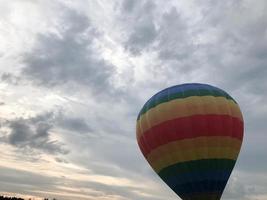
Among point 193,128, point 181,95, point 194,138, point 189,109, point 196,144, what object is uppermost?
point 181,95

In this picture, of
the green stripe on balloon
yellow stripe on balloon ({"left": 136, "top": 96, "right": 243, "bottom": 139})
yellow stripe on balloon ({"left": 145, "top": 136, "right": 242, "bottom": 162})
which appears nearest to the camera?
yellow stripe on balloon ({"left": 145, "top": 136, "right": 242, "bottom": 162})

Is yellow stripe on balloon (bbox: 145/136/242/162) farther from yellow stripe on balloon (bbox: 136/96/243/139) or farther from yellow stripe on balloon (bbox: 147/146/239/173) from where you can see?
yellow stripe on balloon (bbox: 136/96/243/139)

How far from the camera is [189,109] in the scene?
147 ft

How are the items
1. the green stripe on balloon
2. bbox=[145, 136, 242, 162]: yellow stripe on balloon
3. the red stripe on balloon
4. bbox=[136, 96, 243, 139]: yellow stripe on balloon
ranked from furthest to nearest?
1. the green stripe on balloon
2. bbox=[136, 96, 243, 139]: yellow stripe on balloon
3. the red stripe on balloon
4. bbox=[145, 136, 242, 162]: yellow stripe on balloon

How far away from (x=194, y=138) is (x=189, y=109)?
9.88 feet

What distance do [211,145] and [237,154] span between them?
4.62m

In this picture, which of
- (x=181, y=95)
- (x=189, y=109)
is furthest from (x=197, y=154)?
(x=181, y=95)

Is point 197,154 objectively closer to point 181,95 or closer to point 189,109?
point 189,109

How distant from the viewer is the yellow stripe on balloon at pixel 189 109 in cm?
4488

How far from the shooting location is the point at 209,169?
44.4m

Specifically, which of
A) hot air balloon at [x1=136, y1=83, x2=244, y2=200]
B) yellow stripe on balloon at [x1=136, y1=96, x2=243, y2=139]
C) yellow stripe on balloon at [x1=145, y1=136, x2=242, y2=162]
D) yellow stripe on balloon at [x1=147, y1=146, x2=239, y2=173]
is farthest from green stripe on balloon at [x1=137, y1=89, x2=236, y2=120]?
yellow stripe on balloon at [x1=147, y1=146, x2=239, y2=173]

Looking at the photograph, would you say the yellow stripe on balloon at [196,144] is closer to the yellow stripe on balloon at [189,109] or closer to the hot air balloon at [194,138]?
the hot air balloon at [194,138]

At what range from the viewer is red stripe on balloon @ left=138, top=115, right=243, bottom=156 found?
44.4m

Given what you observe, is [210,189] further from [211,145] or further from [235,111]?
[235,111]
